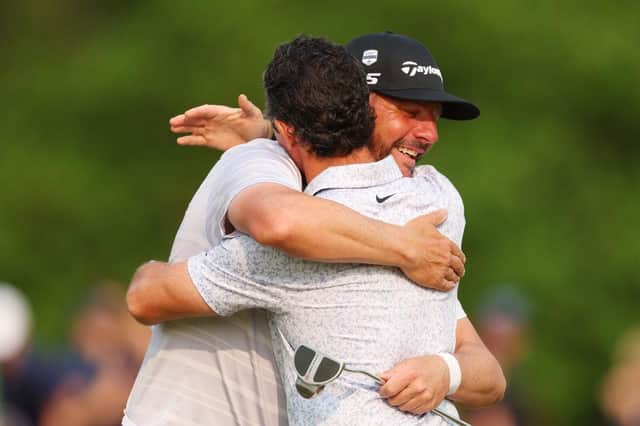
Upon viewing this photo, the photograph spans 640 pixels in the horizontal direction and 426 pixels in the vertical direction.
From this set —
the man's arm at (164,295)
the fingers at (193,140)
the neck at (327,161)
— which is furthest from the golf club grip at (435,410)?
the fingers at (193,140)

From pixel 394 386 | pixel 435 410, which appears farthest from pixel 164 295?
pixel 435 410

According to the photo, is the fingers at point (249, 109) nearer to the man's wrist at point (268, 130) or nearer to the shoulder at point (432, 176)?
the man's wrist at point (268, 130)

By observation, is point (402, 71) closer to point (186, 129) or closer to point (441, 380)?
point (186, 129)

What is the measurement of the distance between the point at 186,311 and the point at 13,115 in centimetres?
942

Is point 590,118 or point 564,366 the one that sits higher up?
point 590,118

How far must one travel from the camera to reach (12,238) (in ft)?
42.4

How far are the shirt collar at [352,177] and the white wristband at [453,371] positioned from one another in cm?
55

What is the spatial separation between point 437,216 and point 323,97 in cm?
49

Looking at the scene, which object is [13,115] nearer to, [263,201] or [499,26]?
[499,26]

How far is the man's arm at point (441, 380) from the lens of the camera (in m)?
3.96

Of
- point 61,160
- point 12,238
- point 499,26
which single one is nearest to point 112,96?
point 61,160

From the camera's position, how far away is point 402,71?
4.63m

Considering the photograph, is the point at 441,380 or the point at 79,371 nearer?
the point at 441,380

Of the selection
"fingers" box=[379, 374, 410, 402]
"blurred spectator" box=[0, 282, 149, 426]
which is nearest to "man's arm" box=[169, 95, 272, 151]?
"fingers" box=[379, 374, 410, 402]
